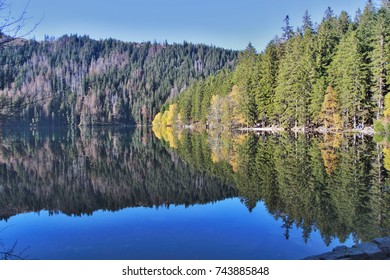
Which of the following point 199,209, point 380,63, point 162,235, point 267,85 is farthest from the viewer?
Result: point 267,85

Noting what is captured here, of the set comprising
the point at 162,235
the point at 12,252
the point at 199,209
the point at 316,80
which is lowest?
the point at 12,252

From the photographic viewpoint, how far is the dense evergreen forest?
4434 cm

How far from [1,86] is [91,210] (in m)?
7.46

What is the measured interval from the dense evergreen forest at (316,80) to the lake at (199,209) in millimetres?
24532

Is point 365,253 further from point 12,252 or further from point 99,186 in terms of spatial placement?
point 99,186

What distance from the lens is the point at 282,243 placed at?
30.3ft

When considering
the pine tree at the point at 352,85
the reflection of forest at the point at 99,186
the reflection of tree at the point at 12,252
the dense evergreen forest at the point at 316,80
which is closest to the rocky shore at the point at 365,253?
the reflection of tree at the point at 12,252

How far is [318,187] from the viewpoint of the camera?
1450 cm

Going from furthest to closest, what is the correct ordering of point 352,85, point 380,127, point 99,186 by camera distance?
point 352,85 < point 380,127 < point 99,186

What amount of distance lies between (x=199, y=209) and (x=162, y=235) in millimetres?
3272

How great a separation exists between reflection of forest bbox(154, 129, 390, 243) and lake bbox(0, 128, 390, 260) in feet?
0.13

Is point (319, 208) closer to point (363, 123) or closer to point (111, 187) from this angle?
point (111, 187)

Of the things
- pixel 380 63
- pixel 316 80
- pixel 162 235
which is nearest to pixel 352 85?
pixel 380 63
